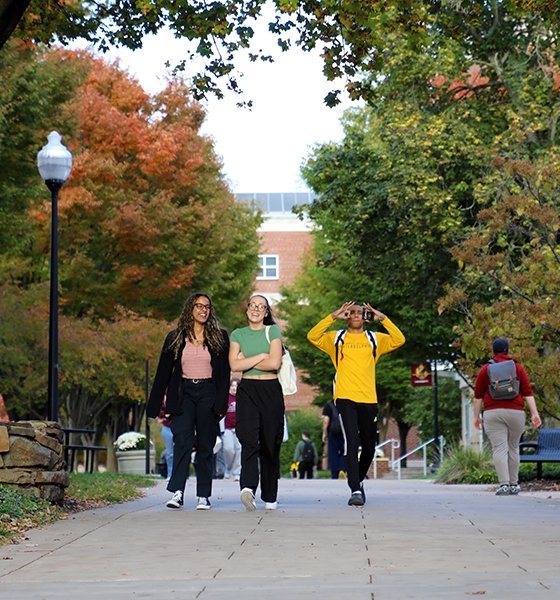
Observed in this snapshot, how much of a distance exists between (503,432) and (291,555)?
8.19 m

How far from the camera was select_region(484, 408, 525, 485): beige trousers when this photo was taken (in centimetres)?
1664

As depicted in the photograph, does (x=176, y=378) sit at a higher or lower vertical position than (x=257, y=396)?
higher

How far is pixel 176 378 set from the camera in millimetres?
13008

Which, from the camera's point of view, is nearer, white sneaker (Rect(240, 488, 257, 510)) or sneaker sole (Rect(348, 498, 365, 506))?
white sneaker (Rect(240, 488, 257, 510))

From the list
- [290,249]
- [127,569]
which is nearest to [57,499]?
[127,569]

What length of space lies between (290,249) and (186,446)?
72.5m

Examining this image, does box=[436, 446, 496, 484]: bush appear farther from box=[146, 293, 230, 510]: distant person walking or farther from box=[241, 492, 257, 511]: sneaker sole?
box=[146, 293, 230, 510]: distant person walking

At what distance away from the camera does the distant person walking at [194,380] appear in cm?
1294

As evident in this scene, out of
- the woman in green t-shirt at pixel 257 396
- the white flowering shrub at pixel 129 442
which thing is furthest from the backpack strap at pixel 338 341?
the white flowering shrub at pixel 129 442

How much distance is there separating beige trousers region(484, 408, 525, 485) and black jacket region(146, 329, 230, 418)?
4.67m

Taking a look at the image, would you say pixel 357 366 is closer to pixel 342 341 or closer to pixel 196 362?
pixel 342 341

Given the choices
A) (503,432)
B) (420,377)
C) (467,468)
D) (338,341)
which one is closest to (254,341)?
(338,341)

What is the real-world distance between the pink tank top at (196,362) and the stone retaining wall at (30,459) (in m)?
1.41

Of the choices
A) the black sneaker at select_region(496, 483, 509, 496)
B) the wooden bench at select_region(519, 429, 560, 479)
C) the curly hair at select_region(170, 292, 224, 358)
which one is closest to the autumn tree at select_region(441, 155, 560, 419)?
the wooden bench at select_region(519, 429, 560, 479)
